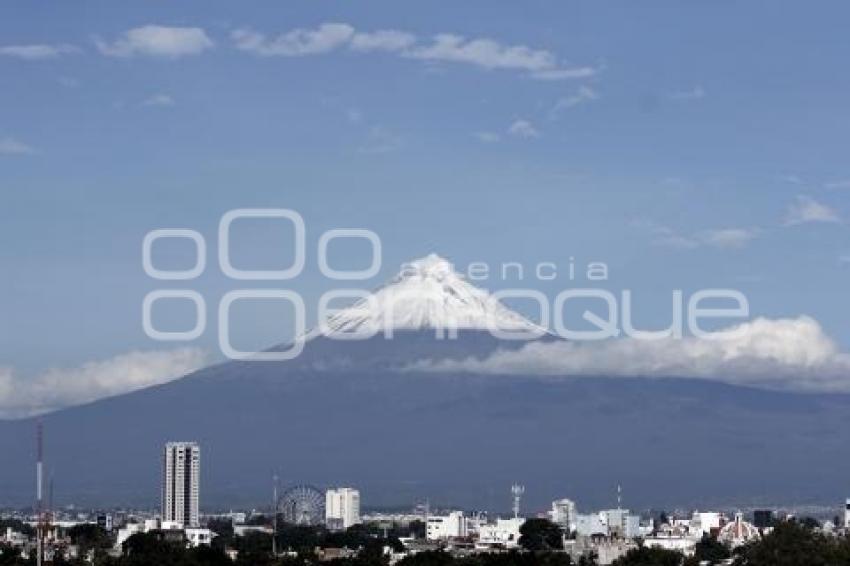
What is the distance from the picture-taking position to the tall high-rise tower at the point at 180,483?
139 metres

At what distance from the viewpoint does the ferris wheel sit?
12119cm

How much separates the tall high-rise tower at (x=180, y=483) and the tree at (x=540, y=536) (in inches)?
2016

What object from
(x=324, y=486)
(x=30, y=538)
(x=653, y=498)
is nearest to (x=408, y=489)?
(x=324, y=486)

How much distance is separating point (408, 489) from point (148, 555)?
131 m

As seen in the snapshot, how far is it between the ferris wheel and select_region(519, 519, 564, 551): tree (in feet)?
102

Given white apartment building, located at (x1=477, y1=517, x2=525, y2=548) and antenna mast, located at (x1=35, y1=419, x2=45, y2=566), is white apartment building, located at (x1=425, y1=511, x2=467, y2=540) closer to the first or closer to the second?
white apartment building, located at (x1=477, y1=517, x2=525, y2=548)

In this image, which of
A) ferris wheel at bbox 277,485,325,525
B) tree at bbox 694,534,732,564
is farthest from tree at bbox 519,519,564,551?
ferris wheel at bbox 277,485,325,525

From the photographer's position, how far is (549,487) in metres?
195

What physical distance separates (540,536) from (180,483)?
186 ft

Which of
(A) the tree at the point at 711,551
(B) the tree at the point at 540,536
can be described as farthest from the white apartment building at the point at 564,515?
(A) the tree at the point at 711,551

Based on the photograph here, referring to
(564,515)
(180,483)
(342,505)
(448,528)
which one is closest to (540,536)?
(448,528)

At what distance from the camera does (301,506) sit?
399 ft

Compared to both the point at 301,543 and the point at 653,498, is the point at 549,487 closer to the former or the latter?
the point at 653,498

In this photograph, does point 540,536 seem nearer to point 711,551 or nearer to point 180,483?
point 711,551
